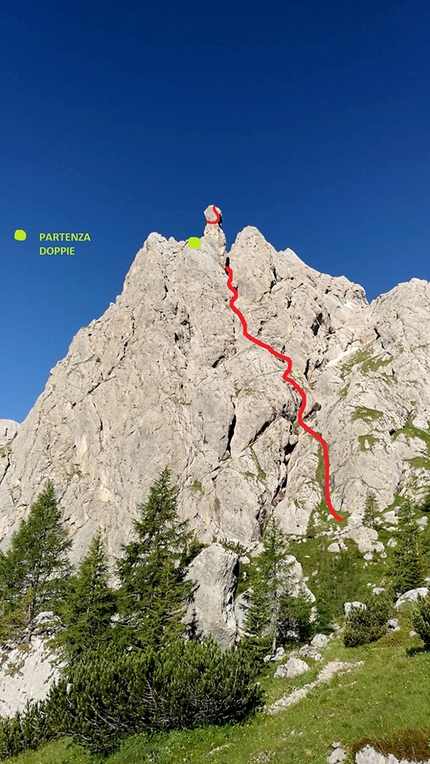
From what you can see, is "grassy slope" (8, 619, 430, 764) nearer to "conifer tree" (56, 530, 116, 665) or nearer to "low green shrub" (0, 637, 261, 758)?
"low green shrub" (0, 637, 261, 758)

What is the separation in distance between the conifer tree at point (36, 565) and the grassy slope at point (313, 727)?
21.9m

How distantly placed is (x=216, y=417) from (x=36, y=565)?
111 meters

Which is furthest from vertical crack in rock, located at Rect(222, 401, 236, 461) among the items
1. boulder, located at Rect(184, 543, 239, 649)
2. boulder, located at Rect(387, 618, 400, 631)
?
boulder, located at Rect(387, 618, 400, 631)

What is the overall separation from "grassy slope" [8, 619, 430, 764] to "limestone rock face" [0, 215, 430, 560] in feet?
311

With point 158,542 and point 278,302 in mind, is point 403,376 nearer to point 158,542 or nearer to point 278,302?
point 278,302

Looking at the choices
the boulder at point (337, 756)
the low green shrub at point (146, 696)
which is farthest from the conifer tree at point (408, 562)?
the boulder at point (337, 756)

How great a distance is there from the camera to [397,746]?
41.2ft

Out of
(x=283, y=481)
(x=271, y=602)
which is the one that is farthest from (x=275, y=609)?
(x=283, y=481)

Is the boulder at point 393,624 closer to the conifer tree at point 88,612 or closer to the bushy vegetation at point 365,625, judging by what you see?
the bushy vegetation at point 365,625

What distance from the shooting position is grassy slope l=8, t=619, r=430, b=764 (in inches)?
591

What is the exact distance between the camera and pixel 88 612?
32594 millimetres

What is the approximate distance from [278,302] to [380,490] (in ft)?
366

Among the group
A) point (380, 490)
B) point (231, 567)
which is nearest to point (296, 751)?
point (231, 567)

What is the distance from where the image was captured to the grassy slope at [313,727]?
49.2 ft
